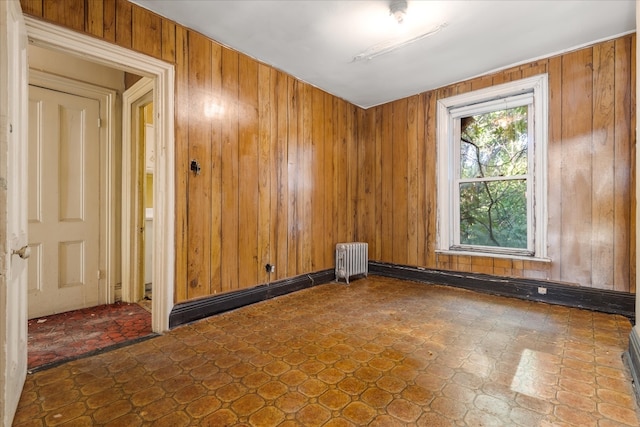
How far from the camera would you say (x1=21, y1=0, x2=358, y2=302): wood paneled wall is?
240 centimetres

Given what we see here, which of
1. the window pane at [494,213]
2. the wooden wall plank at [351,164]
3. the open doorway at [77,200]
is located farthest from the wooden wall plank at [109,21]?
the window pane at [494,213]

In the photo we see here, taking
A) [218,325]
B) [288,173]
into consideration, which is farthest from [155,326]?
[288,173]

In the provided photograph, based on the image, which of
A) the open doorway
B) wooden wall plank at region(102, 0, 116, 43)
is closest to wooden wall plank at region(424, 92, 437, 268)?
the open doorway

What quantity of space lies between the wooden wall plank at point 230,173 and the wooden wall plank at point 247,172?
5cm

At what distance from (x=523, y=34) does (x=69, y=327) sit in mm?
4824

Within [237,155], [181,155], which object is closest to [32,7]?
[181,155]

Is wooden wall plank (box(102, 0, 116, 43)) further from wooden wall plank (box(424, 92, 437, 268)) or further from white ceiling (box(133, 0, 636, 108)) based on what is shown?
wooden wall plank (box(424, 92, 437, 268))

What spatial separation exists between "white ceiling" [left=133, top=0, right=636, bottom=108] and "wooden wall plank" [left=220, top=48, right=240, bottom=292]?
293 mm

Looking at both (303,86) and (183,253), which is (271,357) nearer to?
(183,253)

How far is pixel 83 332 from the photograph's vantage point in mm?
2443

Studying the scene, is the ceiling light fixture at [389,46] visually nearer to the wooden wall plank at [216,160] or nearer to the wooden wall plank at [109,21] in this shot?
the wooden wall plank at [216,160]

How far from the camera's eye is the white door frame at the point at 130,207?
3242mm

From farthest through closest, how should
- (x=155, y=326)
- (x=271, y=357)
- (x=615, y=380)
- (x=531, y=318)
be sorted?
1. (x=531, y=318)
2. (x=155, y=326)
3. (x=271, y=357)
4. (x=615, y=380)

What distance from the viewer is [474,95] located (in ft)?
11.9
